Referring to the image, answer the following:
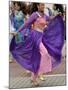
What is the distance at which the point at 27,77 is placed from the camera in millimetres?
2469

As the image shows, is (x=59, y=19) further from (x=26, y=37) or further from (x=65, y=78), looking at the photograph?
(x=65, y=78)

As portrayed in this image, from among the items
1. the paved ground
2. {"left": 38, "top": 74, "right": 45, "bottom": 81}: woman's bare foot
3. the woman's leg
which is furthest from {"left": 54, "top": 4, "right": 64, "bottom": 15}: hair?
{"left": 38, "top": 74, "right": 45, "bottom": 81}: woman's bare foot

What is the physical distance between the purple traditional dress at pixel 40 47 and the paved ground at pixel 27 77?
0.18 feet

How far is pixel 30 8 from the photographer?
8.11 ft

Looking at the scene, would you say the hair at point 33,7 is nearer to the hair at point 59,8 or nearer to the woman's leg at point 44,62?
the hair at point 59,8

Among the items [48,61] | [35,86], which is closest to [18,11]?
[48,61]

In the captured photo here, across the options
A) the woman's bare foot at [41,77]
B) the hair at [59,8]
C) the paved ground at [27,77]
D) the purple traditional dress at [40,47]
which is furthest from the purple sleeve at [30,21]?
the woman's bare foot at [41,77]

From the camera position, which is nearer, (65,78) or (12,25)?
(12,25)

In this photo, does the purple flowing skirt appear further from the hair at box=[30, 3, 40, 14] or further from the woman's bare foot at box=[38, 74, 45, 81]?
the hair at box=[30, 3, 40, 14]

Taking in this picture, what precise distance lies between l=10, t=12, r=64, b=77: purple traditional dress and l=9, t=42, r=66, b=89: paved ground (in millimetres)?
55

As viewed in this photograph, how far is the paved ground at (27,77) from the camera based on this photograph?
2.43 meters

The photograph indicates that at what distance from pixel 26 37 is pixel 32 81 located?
477 mm

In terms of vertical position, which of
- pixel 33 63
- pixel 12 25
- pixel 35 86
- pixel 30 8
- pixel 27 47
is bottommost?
pixel 35 86

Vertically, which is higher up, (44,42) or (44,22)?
(44,22)
